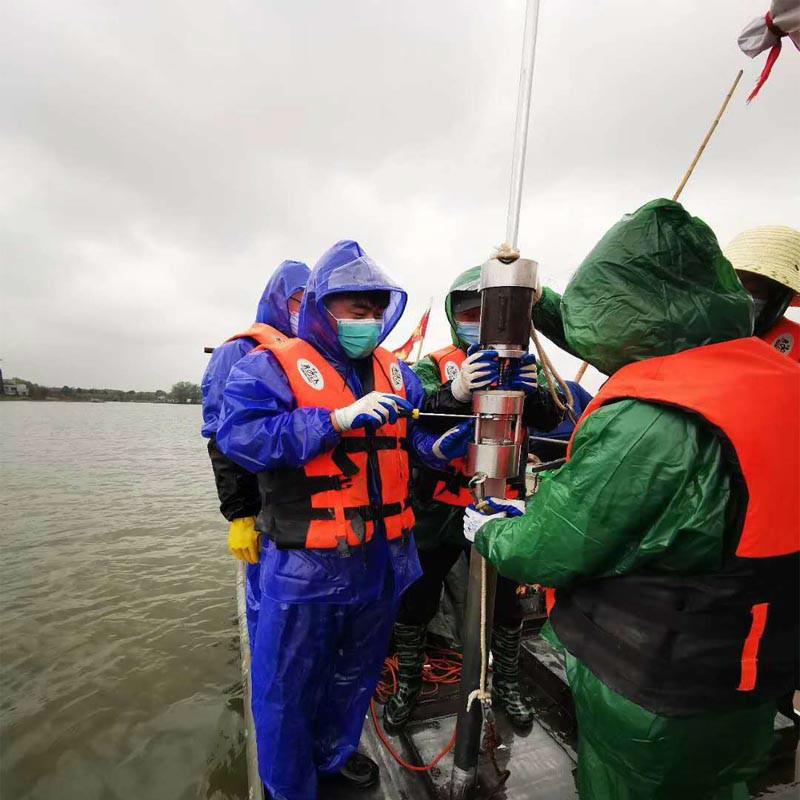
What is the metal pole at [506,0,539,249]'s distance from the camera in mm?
1754

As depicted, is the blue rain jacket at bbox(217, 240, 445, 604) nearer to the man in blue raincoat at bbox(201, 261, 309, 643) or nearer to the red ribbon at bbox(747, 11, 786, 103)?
the man in blue raincoat at bbox(201, 261, 309, 643)

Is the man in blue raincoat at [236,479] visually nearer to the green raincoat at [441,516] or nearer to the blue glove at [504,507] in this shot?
the green raincoat at [441,516]

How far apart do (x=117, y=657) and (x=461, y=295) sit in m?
5.60

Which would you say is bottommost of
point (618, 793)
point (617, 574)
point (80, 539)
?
point (80, 539)

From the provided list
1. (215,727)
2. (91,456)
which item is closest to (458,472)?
(215,727)

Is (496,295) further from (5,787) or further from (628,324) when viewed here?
(5,787)

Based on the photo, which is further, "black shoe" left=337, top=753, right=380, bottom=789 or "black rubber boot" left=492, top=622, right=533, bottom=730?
"black rubber boot" left=492, top=622, right=533, bottom=730

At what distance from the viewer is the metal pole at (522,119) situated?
1754 millimetres

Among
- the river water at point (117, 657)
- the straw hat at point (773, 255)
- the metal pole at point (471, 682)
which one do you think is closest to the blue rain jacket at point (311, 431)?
the metal pole at point (471, 682)

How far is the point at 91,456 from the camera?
2209 cm

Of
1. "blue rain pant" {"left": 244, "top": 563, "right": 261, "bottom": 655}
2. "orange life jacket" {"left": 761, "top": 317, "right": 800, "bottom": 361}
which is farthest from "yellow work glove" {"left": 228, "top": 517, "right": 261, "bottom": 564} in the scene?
"orange life jacket" {"left": 761, "top": 317, "right": 800, "bottom": 361}

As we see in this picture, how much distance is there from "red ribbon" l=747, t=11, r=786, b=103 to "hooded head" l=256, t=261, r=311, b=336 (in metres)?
3.36

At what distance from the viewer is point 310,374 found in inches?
91.6

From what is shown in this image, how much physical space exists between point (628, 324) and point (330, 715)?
258cm
